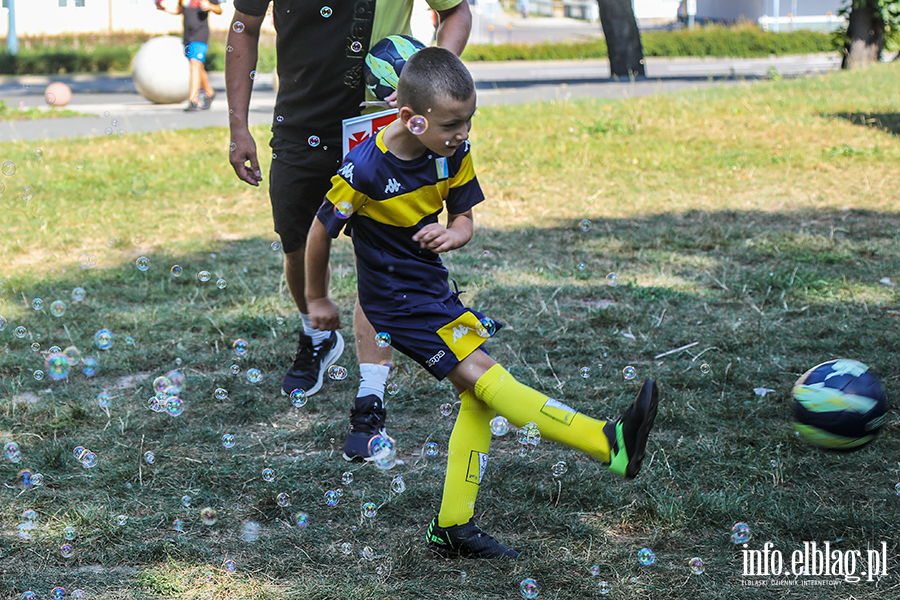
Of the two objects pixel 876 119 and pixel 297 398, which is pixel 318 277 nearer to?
pixel 297 398

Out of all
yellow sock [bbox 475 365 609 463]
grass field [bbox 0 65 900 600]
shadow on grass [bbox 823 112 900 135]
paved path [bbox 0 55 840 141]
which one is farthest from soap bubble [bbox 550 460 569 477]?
paved path [bbox 0 55 840 141]

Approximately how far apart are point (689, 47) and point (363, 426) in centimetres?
2303

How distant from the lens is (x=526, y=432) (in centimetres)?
240

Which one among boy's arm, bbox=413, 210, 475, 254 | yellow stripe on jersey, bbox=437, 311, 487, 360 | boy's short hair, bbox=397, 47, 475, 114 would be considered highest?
boy's short hair, bbox=397, 47, 475, 114

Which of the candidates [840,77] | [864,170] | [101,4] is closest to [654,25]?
[101,4]

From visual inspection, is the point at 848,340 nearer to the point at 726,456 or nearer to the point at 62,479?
the point at 726,456

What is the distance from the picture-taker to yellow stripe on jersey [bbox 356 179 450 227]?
8.16 ft

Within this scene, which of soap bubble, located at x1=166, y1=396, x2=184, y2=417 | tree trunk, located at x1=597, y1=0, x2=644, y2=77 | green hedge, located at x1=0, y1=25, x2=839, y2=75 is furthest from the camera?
green hedge, located at x1=0, y1=25, x2=839, y2=75

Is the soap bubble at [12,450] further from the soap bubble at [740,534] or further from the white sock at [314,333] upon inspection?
the soap bubble at [740,534]

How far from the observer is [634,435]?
7.22 ft

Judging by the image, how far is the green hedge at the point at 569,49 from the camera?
69.1 feet

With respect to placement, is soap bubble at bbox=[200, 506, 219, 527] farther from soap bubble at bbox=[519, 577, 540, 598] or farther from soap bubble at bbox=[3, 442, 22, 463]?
soap bubble at bbox=[519, 577, 540, 598]

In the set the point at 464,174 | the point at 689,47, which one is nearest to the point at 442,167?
the point at 464,174

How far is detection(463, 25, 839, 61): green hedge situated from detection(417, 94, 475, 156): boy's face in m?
21.7
